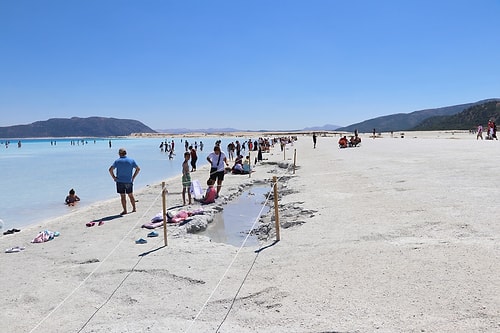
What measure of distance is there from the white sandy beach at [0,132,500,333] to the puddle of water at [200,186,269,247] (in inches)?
27.3

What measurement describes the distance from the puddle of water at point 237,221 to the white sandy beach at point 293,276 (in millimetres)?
694

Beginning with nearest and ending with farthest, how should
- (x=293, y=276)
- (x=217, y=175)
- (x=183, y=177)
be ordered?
1. (x=293, y=276)
2. (x=183, y=177)
3. (x=217, y=175)

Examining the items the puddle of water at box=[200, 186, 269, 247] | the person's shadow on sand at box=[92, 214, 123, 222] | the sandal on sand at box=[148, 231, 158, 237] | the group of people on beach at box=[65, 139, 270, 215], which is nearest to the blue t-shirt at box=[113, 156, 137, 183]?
the group of people on beach at box=[65, 139, 270, 215]

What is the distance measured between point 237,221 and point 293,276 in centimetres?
516

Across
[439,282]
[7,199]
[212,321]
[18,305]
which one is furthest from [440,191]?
[7,199]

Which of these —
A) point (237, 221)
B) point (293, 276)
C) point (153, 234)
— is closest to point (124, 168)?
point (153, 234)

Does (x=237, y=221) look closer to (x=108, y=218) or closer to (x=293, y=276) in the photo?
(x=108, y=218)

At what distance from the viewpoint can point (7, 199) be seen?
16641 mm

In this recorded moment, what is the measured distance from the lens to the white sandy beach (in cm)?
397

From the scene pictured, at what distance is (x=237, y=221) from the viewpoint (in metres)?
10.2

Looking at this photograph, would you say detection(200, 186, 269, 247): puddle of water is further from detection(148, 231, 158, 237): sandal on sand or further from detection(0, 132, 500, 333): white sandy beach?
detection(148, 231, 158, 237): sandal on sand

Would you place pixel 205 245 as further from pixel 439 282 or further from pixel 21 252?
pixel 439 282

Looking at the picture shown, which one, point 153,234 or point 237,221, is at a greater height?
point 153,234

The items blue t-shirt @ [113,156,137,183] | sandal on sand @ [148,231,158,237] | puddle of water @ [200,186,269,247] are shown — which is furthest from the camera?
blue t-shirt @ [113,156,137,183]
